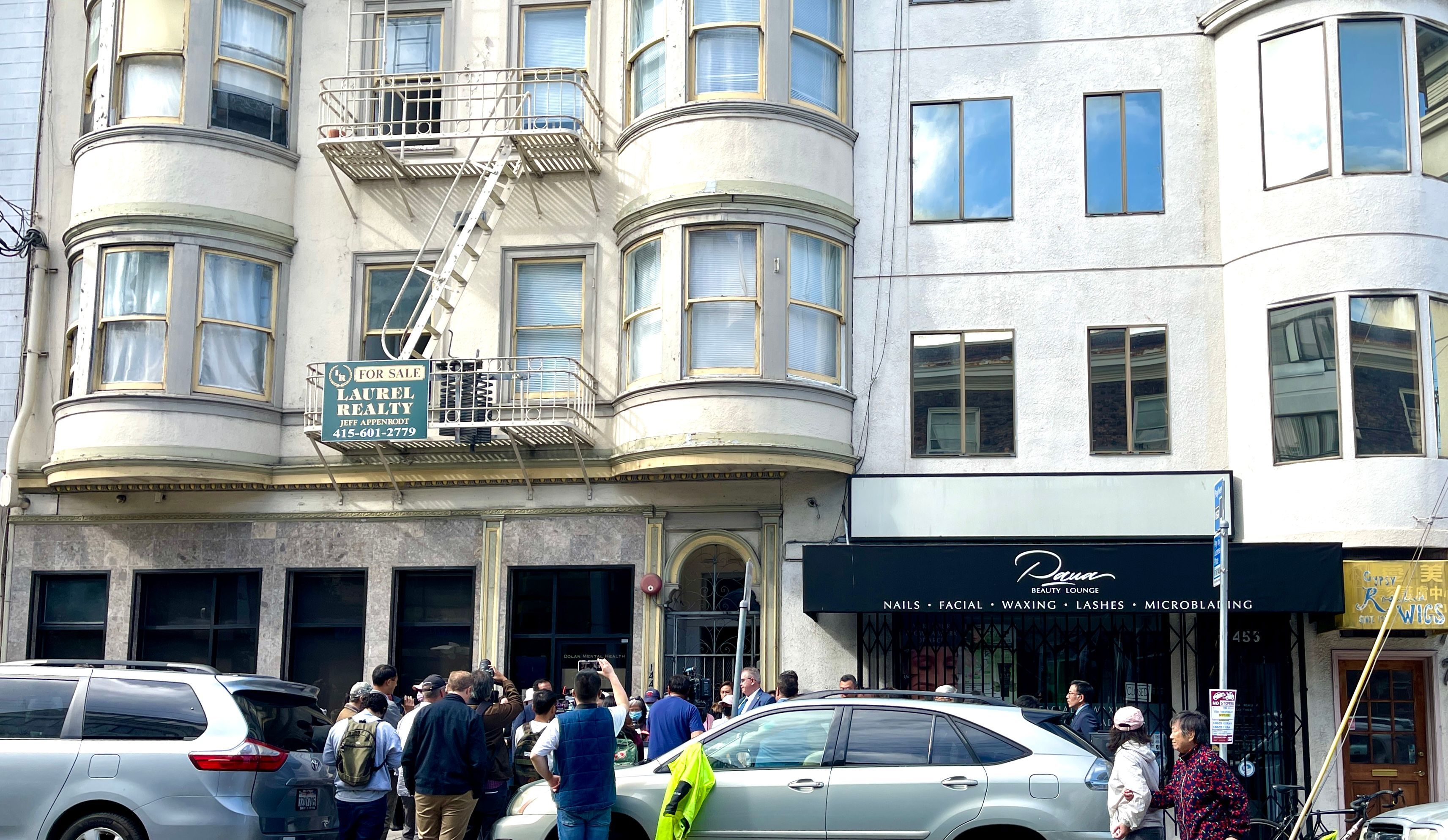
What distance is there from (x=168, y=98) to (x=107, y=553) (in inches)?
242

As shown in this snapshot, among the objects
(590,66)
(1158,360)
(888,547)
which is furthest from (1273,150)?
(590,66)

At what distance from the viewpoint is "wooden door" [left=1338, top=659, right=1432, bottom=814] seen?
16.0 m

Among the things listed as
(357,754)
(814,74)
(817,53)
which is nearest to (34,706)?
(357,754)

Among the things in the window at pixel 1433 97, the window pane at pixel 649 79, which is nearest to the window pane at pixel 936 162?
the window pane at pixel 649 79

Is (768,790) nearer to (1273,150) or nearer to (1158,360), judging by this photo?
(1158,360)

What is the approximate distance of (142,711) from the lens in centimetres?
1077

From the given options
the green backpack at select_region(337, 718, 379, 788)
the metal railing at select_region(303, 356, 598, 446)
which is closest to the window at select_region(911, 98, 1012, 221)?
the metal railing at select_region(303, 356, 598, 446)

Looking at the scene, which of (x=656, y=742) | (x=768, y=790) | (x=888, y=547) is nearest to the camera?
(x=768, y=790)

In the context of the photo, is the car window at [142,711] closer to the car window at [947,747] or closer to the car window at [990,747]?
the car window at [947,747]

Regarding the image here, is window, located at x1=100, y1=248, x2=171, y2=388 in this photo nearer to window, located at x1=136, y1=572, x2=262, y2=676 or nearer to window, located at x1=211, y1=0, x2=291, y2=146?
window, located at x1=211, y1=0, x2=291, y2=146

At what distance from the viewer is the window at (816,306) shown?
17453mm

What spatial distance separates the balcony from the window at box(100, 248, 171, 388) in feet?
9.12

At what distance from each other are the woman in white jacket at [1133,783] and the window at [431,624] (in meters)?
10.6

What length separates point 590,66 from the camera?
18984mm
